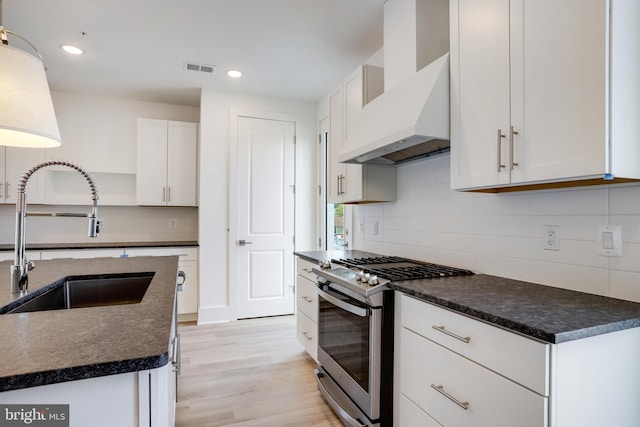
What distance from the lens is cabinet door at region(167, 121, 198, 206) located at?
399 centimetres

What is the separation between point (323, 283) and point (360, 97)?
1.43 metres

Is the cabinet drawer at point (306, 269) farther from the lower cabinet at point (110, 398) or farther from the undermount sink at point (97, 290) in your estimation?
the lower cabinet at point (110, 398)

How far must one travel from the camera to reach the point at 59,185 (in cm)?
389

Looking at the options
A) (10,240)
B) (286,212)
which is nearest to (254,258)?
(286,212)

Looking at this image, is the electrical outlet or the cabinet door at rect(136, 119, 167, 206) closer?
the electrical outlet

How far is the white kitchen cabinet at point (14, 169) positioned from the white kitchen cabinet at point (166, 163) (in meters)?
1.03

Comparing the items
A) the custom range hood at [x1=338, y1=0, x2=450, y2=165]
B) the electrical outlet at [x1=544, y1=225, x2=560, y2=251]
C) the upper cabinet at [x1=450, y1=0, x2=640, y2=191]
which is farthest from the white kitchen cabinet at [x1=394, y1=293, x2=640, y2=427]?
the custom range hood at [x1=338, y1=0, x2=450, y2=165]

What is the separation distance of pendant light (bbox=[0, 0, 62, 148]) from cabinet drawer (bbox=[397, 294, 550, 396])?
5.29 feet

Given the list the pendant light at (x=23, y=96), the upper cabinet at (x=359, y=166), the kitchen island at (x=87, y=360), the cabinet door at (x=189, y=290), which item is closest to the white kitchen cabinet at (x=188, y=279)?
the cabinet door at (x=189, y=290)

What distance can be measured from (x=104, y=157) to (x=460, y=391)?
4.35 metres

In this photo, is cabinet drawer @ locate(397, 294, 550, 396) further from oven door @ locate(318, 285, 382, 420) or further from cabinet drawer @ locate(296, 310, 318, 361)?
cabinet drawer @ locate(296, 310, 318, 361)

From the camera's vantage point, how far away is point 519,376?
1015 mm

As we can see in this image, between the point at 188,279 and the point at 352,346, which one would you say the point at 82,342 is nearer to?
the point at 352,346

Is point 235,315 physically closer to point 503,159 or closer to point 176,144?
point 176,144
